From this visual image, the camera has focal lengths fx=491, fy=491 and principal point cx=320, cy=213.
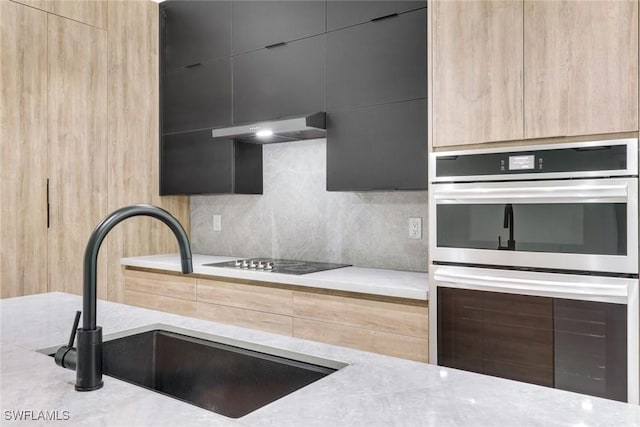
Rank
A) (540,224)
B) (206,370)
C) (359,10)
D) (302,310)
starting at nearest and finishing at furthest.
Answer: (206,370), (540,224), (302,310), (359,10)

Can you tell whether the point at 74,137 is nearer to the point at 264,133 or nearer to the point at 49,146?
the point at 49,146

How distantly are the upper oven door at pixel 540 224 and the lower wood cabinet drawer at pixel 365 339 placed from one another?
1.36 feet

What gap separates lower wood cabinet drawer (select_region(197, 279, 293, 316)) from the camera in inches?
107

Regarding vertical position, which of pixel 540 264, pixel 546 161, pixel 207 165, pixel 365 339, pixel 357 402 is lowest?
pixel 365 339

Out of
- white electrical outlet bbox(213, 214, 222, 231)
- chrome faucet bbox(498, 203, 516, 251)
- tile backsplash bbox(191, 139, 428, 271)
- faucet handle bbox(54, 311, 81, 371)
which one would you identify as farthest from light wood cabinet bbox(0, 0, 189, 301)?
chrome faucet bbox(498, 203, 516, 251)

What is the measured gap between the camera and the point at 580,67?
187cm

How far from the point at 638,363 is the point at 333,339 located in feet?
4.30

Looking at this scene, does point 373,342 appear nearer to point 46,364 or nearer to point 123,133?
point 46,364

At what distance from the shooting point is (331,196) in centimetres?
328

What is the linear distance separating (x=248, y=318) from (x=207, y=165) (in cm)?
124

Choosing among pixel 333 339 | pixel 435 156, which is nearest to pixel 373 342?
pixel 333 339

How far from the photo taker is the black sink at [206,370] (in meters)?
1.20

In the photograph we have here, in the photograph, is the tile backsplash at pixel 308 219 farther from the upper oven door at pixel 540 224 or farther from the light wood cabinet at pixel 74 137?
the upper oven door at pixel 540 224

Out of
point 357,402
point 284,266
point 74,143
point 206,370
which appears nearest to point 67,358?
point 206,370
